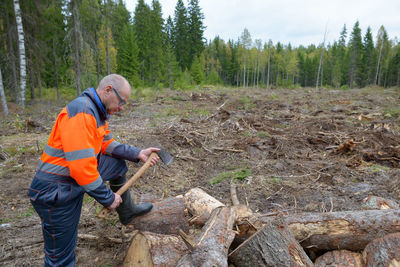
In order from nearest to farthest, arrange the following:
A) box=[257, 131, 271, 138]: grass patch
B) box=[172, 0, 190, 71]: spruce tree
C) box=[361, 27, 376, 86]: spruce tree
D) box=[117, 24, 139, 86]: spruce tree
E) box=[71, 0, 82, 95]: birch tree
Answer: box=[257, 131, 271, 138]: grass patch, box=[71, 0, 82, 95]: birch tree, box=[117, 24, 139, 86]: spruce tree, box=[172, 0, 190, 71]: spruce tree, box=[361, 27, 376, 86]: spruce tree

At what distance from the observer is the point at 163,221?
2.92 m

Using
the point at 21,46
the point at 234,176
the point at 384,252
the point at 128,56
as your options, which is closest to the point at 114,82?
the point at 384,252

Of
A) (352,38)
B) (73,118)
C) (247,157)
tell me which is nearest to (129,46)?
(247,157)

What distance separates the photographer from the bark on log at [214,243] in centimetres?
200

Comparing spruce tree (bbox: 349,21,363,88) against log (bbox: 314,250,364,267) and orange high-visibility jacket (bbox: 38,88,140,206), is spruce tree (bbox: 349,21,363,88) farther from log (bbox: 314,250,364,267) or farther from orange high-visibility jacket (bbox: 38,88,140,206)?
orange high-visibility jacket (bbox: 38,88,140,206)

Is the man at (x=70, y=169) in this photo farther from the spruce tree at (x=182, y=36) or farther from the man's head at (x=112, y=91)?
the spruce tree at (x=182, y=36)

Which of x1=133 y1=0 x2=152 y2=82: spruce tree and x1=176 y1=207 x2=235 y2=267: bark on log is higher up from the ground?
x1=133 y1=0 x2=152 y2=82: spruce tree

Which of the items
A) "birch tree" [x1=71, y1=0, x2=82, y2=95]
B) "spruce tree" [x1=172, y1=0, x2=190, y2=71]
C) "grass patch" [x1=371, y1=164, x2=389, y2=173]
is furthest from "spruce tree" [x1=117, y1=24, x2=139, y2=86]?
"grass patch" [x1=371, y1=164, x2=389, y2=173]

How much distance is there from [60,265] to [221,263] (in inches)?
58.1

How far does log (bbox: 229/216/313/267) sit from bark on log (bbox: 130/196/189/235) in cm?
80

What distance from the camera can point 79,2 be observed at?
1220 centimetres

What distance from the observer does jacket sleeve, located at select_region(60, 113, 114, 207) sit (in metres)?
1.94

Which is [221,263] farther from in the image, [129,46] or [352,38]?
[352,38]

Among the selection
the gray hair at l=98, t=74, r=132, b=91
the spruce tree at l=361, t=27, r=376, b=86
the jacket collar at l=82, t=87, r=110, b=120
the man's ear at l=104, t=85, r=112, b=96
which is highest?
the spruce tree at l=361, t=27, r=376, b=86
